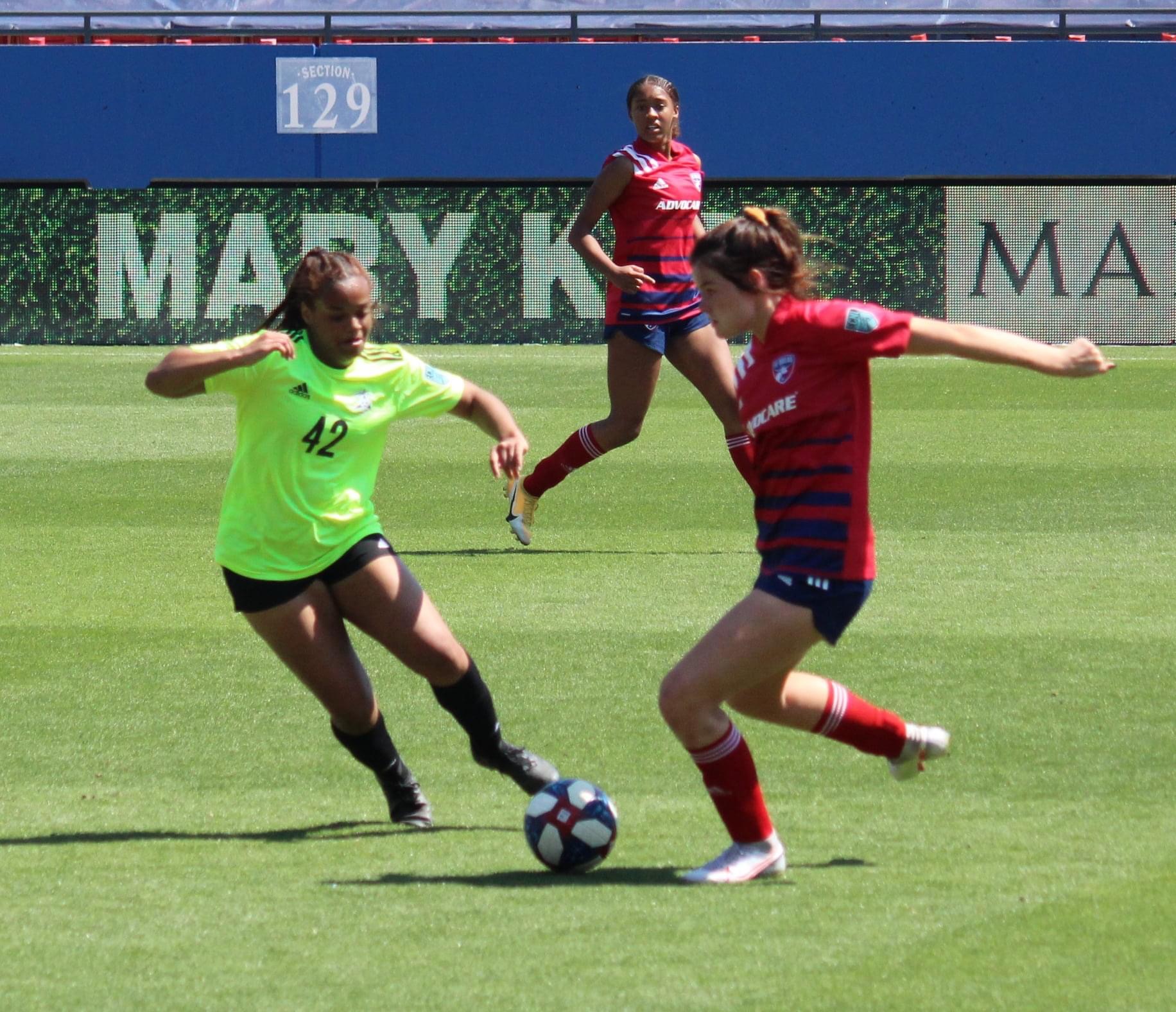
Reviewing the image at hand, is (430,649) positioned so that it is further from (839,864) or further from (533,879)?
(839,864)

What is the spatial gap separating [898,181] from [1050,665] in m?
19.5

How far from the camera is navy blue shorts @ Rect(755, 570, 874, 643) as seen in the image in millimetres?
4562

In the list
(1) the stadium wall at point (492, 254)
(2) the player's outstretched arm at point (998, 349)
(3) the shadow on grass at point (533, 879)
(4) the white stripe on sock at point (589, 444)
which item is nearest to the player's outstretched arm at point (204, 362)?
(3) the shadow on grass at point (533, 879)

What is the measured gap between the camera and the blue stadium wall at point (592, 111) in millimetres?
26766

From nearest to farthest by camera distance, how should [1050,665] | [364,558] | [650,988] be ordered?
[650,988]
[364,558]
[1050,665]

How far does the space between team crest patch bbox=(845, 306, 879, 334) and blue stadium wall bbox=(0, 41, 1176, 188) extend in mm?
22475

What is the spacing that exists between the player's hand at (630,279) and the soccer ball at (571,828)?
4.93 meters

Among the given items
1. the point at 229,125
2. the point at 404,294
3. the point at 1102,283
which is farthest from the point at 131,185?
the point at 1102,283

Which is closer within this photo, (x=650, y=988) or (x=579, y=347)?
(x=650, y=988)

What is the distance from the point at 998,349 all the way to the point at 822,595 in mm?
740

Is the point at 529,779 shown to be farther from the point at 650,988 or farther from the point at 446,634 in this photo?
the point at 650,988

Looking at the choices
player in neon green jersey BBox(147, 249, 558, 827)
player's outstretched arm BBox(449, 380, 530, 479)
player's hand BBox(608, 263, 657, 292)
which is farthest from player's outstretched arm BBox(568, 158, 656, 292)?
player in neon green jersey BBox(147, 249, 558, 827)

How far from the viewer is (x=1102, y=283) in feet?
79.5

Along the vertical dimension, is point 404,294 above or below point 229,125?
below
